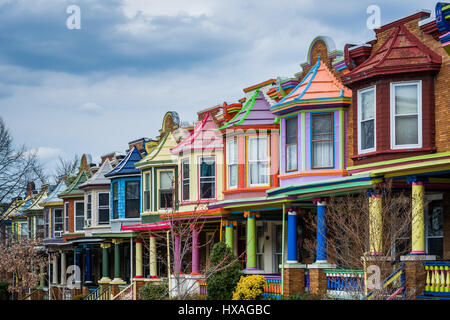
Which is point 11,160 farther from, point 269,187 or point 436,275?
point 436,275

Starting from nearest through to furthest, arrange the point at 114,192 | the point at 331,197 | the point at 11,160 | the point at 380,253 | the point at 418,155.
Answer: the point at 380,253 < the point at 418,155 < the point at 331,197 < the point at 11,160 < the point at 114,192

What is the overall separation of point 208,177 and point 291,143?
6.93 m

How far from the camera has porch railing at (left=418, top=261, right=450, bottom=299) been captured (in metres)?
17.2

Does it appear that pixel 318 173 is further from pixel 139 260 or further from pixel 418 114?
pixel 139 260

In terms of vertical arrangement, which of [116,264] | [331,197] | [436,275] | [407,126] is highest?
[407,126]

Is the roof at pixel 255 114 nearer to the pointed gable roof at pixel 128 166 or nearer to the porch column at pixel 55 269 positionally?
the pointed gable roof at pixel 128 166

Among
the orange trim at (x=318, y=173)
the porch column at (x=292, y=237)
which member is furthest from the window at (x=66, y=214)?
the orange trim at (x=318, y=173)

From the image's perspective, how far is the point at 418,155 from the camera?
19.5 metres

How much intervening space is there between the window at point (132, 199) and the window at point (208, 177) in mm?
7778

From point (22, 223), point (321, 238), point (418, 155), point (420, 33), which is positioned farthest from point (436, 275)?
point (22, 223)

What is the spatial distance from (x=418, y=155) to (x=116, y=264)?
22.2 metres

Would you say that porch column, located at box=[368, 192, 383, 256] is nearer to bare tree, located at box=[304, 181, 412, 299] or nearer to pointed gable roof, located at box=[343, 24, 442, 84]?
bare tree, located at box=[304, 181, 412, 299]

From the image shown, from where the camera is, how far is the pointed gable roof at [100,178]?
40969mm

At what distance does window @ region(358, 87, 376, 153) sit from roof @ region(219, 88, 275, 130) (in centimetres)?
611
